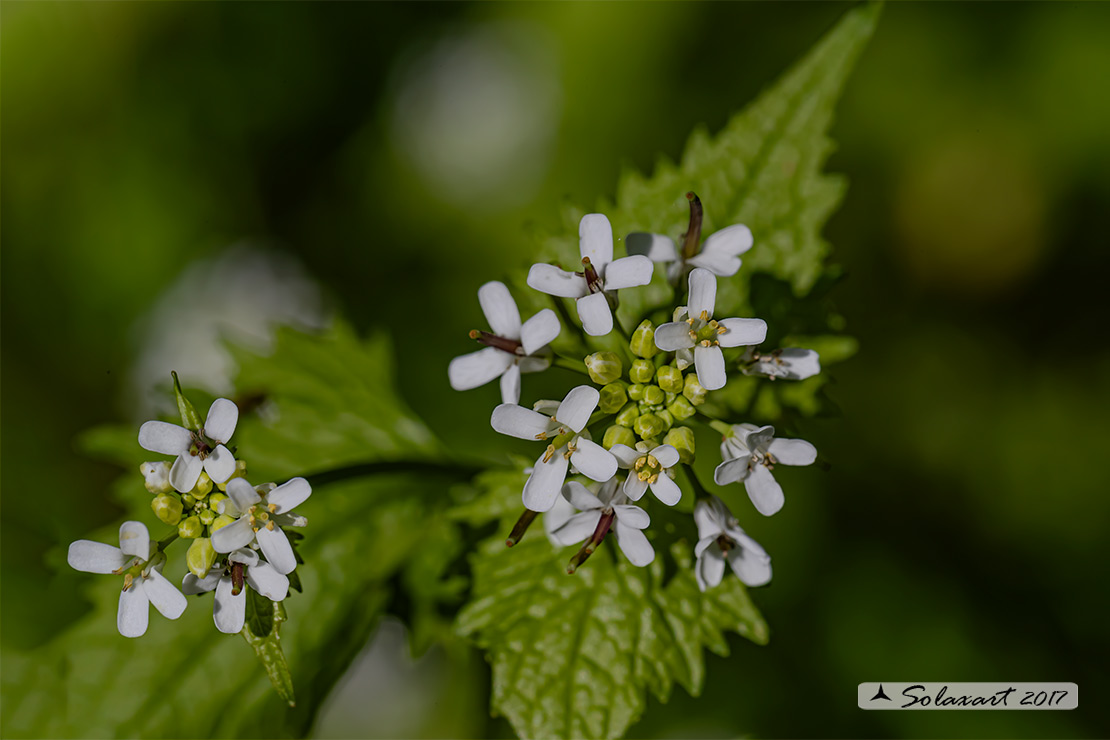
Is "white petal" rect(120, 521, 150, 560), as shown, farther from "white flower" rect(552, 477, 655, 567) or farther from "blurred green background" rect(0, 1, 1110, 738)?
"blurred green background" rect(0, 1, 1110, 738)

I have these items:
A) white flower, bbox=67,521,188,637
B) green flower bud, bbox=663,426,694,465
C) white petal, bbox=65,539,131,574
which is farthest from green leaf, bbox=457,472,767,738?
white petal, bbox=65,539,131,574

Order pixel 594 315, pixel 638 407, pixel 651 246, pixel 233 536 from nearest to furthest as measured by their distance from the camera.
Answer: pixel 233 536
pixel 594 315
pixel 638 407
pixel 651 246

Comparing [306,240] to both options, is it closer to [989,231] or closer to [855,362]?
[855,362]

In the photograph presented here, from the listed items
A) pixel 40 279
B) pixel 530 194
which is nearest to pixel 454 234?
pixel 530 194

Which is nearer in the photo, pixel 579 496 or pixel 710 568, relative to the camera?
pixel 579 496

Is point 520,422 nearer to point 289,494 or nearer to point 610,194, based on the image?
point 289,494

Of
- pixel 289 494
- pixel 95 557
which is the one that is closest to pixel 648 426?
pixel 289 494
